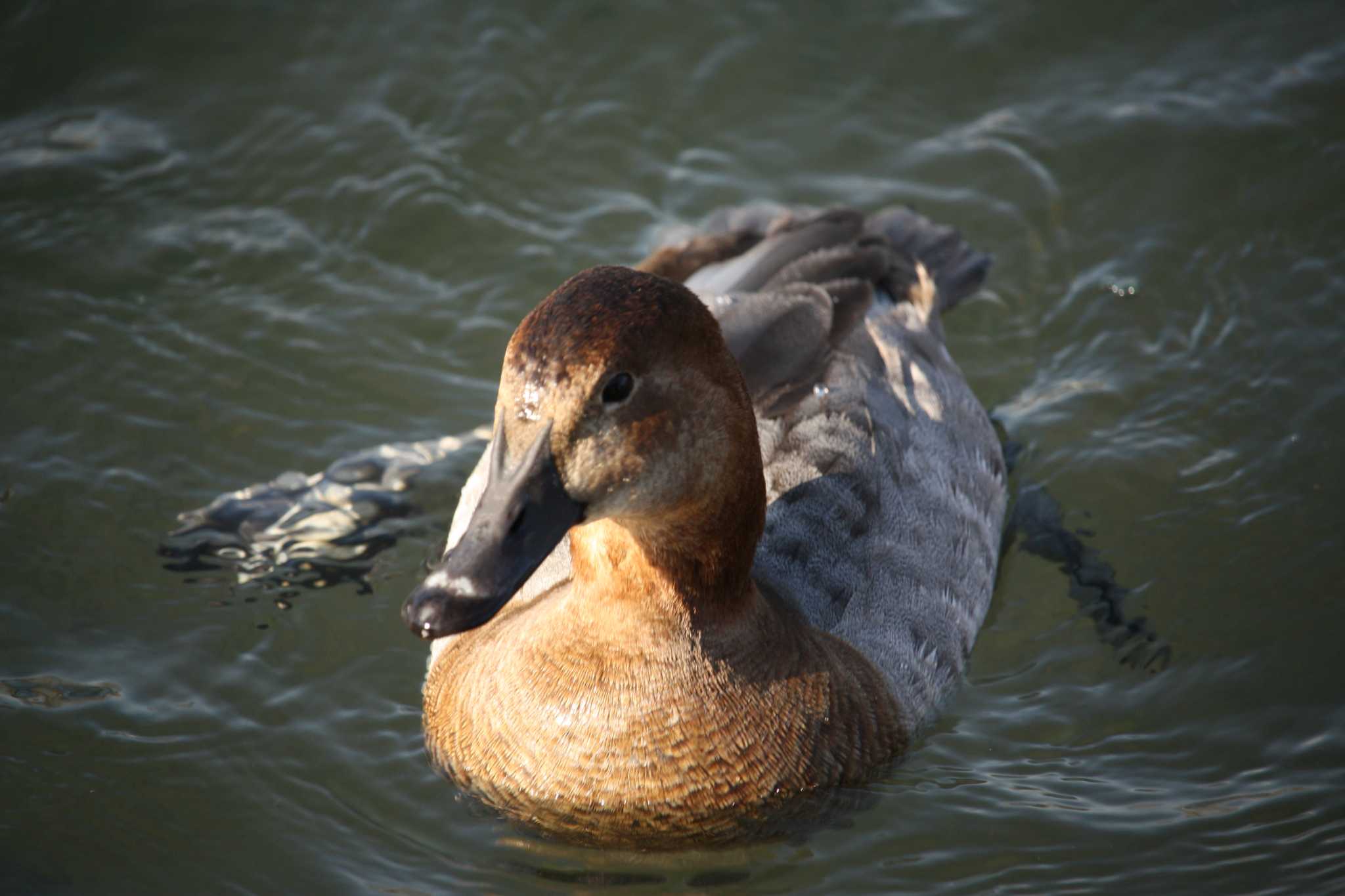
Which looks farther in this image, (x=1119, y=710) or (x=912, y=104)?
(x=912, y=104)

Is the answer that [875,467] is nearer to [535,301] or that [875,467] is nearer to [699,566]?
[699,566]

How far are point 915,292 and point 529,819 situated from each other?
3.35 meters

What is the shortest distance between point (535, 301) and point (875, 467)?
2859 millimetres

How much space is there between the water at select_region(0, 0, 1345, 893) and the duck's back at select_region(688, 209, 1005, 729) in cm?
41

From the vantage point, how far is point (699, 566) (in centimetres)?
445

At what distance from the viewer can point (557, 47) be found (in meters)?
8.97

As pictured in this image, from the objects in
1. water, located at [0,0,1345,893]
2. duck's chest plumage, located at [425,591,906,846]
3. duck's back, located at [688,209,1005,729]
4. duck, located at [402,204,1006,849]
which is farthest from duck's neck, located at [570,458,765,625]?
water, located at [0,0,1345,893]

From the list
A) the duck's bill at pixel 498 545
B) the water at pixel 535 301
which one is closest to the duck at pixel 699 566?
the duck's bill at pixel 498 545

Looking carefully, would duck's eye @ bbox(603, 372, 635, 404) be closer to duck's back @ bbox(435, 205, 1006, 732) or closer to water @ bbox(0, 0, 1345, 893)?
duck's back @ bbox(435, 205, 1006, 732)

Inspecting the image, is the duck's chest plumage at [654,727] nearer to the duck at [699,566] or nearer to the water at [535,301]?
the duck at [699,566]

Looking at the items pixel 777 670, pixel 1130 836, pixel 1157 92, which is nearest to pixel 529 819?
pixel 777 670

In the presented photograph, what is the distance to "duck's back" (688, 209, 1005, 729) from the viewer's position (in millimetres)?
5207

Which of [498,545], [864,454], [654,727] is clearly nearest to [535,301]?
[864,454]

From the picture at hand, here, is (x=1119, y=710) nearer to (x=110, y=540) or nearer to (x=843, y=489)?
(x=843, y=489)
